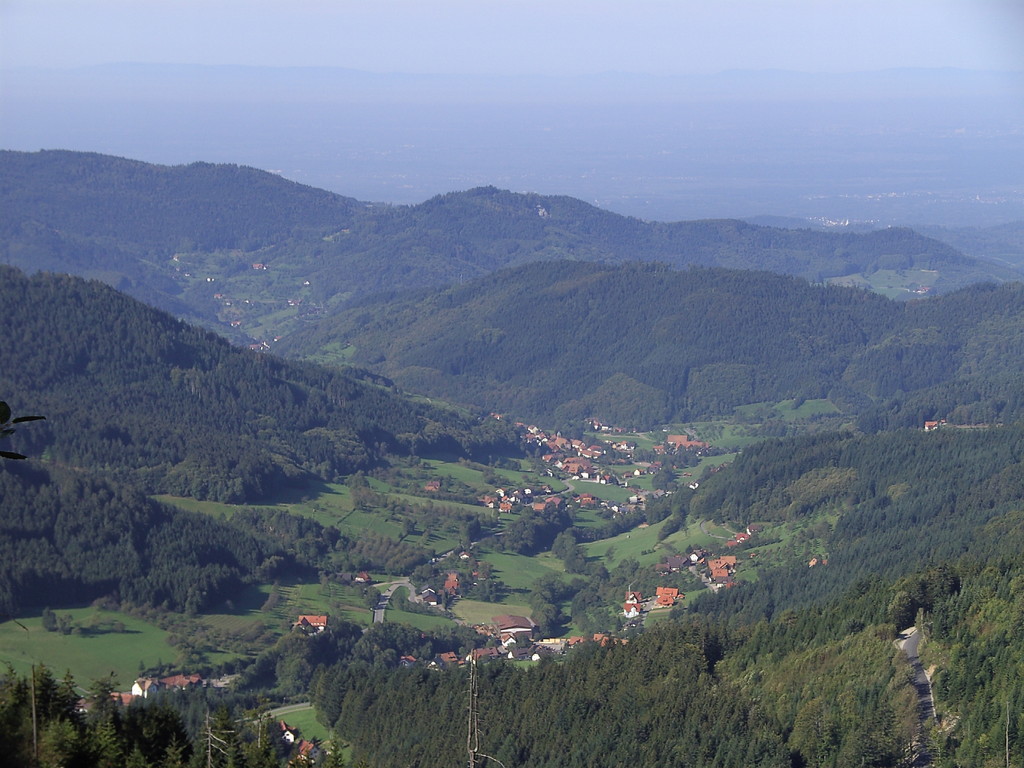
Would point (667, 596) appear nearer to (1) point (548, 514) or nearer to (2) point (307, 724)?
(1) point (548, 514)

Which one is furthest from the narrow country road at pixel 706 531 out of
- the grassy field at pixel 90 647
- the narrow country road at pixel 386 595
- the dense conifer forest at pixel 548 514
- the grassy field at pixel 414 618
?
the grassy field at pixel 90 647

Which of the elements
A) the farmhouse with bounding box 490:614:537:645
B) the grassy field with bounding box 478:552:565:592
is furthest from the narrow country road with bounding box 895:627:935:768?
the grassy field with bounding box 478:552:565:592

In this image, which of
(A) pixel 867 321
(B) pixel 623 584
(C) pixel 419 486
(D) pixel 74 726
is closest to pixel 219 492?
(C) pixel 419 486

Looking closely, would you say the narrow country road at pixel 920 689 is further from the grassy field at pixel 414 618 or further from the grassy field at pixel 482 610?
the grassy field at pixel 482 610

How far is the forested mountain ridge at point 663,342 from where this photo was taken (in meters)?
138

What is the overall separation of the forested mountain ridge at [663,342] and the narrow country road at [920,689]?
8682 cm

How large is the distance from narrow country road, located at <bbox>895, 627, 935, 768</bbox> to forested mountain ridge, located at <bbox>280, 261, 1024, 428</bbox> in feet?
285

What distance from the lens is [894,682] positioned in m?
41.4

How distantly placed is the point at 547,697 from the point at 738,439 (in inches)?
3205

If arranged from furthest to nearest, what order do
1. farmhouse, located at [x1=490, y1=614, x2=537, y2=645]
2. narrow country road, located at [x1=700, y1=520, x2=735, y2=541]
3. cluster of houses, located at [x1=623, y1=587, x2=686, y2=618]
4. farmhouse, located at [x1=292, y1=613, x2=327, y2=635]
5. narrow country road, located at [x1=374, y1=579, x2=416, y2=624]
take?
narrow country road, located at [x1=700, y1=520, x2=735, y2=541] → cluster of houses, located at [x1=623, y1=587, x2=686, y2=618] → narrow country road, located at [x1=374, y1=579, x2=416, y2=624] → farmhouse, located at [x1=490, y1=614, x2=537, y2=645] → farmhouse, located at [x1=292, y1=613, x2=327, y2=635]

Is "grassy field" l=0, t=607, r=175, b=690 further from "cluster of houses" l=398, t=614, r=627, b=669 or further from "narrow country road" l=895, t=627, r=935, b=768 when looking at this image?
"narrow country road" l=895, t=627, r=935, b=768

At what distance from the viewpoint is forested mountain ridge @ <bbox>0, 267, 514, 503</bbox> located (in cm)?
8856

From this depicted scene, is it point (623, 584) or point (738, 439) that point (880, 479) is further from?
point (738, 439)

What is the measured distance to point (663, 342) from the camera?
148m
